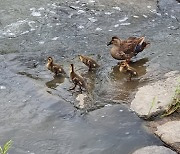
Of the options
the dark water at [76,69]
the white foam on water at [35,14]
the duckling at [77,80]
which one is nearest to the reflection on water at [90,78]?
the dark water at [76,69]

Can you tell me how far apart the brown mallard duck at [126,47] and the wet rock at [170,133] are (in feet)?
6.62

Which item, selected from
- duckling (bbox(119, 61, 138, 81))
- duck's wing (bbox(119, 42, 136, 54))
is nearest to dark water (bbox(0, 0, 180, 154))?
duckling (bbox(119, 61, 138, 81))

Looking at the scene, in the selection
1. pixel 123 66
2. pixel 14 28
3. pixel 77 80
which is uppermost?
pixel 77 80

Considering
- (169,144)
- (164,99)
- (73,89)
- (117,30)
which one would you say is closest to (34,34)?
(117,30)

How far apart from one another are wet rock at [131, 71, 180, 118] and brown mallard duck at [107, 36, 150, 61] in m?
0.90

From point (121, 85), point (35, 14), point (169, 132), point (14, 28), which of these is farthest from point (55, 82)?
A: point (35, 14)

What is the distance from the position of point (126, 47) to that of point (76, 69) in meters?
0.94

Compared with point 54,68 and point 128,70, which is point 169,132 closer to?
point 128,70

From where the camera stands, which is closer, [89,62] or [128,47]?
[89,62]

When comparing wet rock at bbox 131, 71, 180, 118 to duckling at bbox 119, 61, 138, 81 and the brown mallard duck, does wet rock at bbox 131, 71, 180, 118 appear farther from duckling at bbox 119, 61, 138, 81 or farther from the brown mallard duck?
the brown mallard duck

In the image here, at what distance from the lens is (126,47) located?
7875 millimetres

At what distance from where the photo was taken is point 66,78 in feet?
24.0

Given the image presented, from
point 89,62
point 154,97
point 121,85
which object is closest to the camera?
point 154,97

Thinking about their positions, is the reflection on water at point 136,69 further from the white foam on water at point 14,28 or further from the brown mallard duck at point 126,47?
the white foam on water at point 14,28
